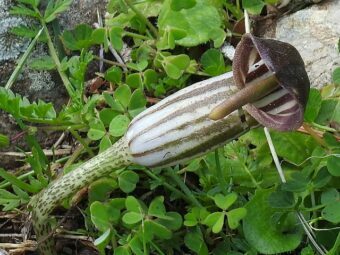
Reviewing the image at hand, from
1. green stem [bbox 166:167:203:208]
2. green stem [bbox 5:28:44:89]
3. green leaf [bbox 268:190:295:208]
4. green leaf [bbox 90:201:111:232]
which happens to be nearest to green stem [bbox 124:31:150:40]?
green stem [bbox 5:28:44:89]

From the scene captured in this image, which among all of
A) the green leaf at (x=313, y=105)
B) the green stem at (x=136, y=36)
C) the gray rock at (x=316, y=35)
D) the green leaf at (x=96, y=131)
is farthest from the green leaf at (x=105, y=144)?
the gray rock at (x=316, y=35)

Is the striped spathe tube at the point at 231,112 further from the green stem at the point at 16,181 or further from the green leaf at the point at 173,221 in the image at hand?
the green stem at the point at 16,181

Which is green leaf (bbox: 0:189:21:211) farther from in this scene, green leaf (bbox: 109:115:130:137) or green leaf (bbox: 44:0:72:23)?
green leaf (bbox: 44:0:72:23)

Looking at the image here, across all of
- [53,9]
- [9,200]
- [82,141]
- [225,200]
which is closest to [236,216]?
[225,200]

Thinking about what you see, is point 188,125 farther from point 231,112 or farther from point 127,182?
point 127,182

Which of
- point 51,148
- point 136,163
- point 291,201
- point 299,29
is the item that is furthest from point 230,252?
point 299,29
